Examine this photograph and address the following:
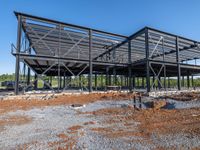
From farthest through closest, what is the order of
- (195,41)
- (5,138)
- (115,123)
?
1. (195,41)
2. (115,123)
3. (5,138)

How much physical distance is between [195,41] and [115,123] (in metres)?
20.0

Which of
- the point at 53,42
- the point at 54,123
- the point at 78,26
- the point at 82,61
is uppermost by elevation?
the point at 78,26

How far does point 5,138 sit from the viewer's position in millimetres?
4363

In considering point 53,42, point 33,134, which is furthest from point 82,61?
point 33,134

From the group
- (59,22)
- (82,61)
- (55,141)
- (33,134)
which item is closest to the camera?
(55,141)

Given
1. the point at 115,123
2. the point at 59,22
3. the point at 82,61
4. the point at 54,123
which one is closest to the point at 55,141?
the point at 54,123

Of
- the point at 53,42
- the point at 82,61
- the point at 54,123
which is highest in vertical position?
the point at 53,42

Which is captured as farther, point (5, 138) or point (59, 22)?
point (59, 22)

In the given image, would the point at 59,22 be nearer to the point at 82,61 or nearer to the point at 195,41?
the point at 82,61

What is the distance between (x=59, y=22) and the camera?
1468 cm

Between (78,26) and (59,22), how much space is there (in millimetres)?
2048

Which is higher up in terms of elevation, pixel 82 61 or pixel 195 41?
pixel 195 41

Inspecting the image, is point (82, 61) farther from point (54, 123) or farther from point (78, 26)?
point (54, 123)

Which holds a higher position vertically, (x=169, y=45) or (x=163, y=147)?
(x=169, y=45)
